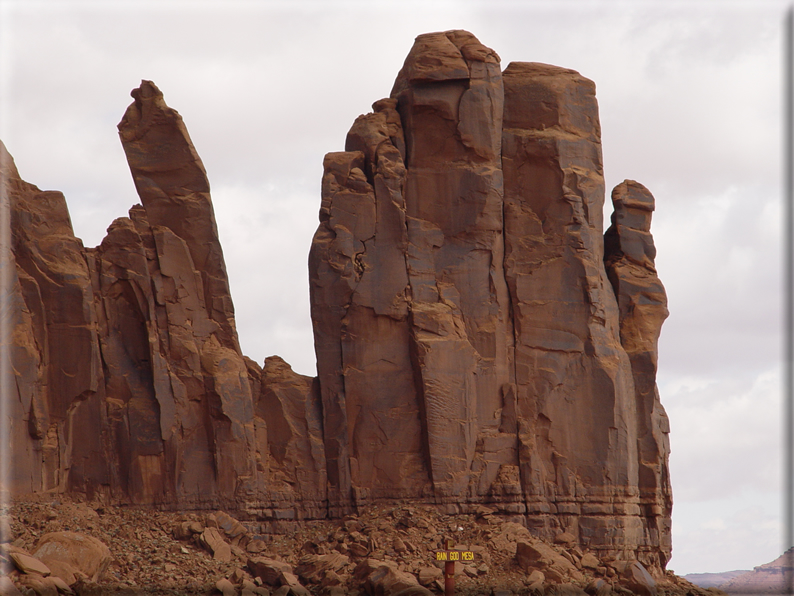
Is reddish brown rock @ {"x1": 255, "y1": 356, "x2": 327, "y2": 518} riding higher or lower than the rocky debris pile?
higher

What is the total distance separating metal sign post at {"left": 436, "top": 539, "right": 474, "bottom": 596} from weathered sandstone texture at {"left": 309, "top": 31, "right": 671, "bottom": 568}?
5.02 meters

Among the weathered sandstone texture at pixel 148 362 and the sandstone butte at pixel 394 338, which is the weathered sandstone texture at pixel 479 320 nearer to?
the sandstone butte at pixel 394 338

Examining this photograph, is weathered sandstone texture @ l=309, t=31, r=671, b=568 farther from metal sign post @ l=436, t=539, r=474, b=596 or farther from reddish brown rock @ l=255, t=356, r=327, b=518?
metal sign post @ l=436, t=539, r=474, b=596

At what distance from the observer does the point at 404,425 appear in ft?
141

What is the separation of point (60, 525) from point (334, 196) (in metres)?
12.3

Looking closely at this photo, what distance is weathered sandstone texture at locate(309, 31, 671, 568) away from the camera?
140 feet

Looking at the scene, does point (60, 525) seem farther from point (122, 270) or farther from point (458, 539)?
point (458, 539)

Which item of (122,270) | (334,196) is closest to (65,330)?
(122,270)

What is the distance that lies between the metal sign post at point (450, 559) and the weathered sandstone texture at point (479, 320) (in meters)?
5.02

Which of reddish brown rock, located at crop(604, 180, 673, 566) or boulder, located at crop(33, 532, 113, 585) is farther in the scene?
reddish brown rock, located at crop(604, 180, 673, 566)

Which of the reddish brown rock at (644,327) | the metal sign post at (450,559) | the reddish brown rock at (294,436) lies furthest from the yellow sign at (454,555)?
the reddish brown rock at (644,327)

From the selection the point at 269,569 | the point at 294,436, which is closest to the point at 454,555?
the point at 269,569

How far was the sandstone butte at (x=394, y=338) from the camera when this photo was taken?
42406 millimetres

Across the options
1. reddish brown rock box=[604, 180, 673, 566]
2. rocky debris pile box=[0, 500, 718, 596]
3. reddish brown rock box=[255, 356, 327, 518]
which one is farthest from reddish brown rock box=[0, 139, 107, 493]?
reddish brown rock box=[604, 180, 673, 566]
